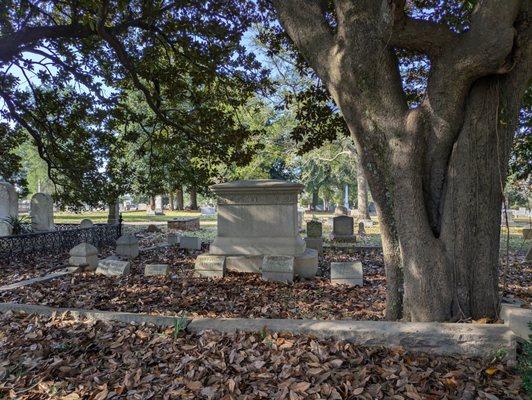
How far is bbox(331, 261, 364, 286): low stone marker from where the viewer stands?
6668mm

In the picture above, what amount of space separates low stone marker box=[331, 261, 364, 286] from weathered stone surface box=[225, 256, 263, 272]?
5.37 ft

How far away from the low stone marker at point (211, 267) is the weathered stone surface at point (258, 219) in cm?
42

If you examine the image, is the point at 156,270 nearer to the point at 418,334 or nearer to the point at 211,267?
the point at 211,267

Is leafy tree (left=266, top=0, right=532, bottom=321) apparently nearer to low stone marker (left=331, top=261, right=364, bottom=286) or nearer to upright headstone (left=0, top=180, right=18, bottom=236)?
low stone marker (left=331, top=261, right=364, bottom=286)

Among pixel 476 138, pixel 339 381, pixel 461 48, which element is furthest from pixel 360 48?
pixel 339 381

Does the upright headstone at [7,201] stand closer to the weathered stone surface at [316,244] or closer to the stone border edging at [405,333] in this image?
the weathered stone surface at [316,244]

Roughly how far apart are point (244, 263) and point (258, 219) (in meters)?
0.99

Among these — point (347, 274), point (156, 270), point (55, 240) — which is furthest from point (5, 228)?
point (347, 274)

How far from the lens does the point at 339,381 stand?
275 centimetres

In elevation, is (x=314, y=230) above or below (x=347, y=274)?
above

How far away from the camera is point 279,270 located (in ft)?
Answer: 22.7

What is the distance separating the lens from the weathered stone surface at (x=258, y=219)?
25.8 feet

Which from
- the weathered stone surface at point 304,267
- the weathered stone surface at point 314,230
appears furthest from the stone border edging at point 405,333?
the weathered stone surface at point 314,230

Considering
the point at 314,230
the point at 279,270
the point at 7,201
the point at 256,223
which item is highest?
the point at 7,201
